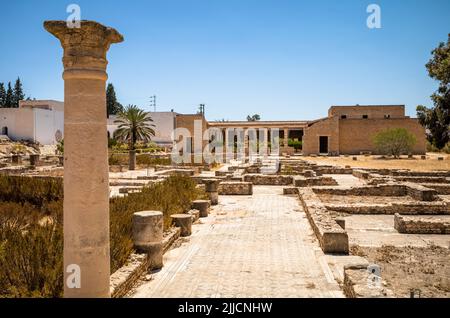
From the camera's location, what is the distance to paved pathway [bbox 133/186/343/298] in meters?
5.53

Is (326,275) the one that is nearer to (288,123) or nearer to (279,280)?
(279,280)

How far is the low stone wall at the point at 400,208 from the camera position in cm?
1197

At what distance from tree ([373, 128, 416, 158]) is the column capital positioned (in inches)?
1673

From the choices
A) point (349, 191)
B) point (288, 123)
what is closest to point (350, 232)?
point (349, 191)

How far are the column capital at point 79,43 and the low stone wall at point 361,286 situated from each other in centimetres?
376

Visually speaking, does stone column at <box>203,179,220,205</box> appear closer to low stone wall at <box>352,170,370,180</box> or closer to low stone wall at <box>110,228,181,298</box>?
low stone wall at <box>110,228,181,298</box>

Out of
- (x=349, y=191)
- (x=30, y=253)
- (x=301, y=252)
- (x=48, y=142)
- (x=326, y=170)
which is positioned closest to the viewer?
(x=30, y=253)

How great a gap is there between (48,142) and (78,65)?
5555 centimetres

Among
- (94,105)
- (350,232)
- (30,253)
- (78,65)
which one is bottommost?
(350,232)

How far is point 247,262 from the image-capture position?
6953 millimetres

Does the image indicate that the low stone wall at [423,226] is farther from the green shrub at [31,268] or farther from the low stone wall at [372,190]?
the green shrub at [31,268]

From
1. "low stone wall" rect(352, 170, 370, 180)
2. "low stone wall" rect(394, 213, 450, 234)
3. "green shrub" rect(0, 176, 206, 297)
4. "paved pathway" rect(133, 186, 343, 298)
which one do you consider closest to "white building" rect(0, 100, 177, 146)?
"low stone wall" rect(352, 170, 370, 180)

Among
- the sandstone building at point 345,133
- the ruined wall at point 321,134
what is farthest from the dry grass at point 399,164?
the ruined wall at point 321,134
